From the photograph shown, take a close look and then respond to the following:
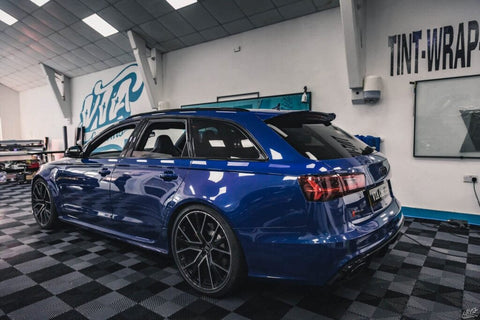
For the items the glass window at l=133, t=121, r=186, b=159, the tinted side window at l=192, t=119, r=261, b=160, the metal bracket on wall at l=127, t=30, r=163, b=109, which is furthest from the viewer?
the metal bracket on wall at l=127, t=30, r=163, b=109

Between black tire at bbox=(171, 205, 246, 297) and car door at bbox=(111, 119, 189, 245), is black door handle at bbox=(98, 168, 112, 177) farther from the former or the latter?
black tire at bbox=(171, 205, 246, 297)

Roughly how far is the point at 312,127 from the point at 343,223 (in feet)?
2.15

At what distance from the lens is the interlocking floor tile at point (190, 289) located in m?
1.71

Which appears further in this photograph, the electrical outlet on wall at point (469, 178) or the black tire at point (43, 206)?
the electrical outlet on wall at point (469, 178)

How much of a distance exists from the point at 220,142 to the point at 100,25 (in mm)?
5906

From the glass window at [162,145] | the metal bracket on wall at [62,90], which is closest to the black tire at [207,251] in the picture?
the glass window at [162,145]

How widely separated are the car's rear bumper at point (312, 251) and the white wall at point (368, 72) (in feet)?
9.02

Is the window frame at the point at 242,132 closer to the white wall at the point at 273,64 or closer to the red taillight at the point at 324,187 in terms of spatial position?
the red taillight at the point at 324,187

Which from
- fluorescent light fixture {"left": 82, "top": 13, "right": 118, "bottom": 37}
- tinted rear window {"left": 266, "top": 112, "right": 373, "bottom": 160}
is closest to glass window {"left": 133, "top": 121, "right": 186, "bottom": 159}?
tinted rear window {"left": 266, "top": 112, "right": 373, "bottom": 160}

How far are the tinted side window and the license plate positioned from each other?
0.69 metres

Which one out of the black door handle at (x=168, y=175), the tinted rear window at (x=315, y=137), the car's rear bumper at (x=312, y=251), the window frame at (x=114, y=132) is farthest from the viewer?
the window frame at (x=114, y=132)

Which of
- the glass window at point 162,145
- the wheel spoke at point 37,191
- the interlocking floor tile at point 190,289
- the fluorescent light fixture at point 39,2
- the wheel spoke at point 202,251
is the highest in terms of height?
→ the fluorescent light fixture at point 39,2

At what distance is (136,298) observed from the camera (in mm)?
1879

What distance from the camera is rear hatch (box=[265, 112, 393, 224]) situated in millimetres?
1510
